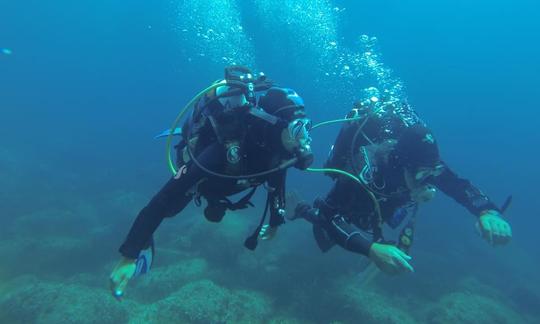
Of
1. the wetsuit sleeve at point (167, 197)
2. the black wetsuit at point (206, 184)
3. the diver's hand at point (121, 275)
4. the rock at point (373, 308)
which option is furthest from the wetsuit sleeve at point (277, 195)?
the rock at point (373, 308)

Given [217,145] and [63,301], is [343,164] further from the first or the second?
[63,301]

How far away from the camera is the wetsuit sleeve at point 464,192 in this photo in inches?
145

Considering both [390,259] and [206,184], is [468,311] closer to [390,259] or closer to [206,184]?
[390,259]

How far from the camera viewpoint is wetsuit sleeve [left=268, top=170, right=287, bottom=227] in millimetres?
3323

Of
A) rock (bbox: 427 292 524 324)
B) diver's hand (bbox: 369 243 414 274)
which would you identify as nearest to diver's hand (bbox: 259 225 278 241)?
diver's hand (bbox: 369 243 414 274)

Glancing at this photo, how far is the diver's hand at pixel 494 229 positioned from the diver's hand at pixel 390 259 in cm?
115

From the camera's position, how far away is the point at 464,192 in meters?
3.97

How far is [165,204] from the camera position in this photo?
2650 millimetres

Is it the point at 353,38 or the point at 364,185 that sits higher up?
the point at 353,38

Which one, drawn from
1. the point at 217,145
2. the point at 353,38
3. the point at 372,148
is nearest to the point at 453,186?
the point at 372,148

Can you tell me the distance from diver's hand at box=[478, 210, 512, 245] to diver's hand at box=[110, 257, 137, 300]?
3161 mm

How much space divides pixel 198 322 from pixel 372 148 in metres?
5.50

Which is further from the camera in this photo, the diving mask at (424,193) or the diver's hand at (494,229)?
→ the diving mask at (424,193)

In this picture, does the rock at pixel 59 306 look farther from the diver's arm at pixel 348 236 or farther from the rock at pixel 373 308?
the diver's arm at pixel 348 236
